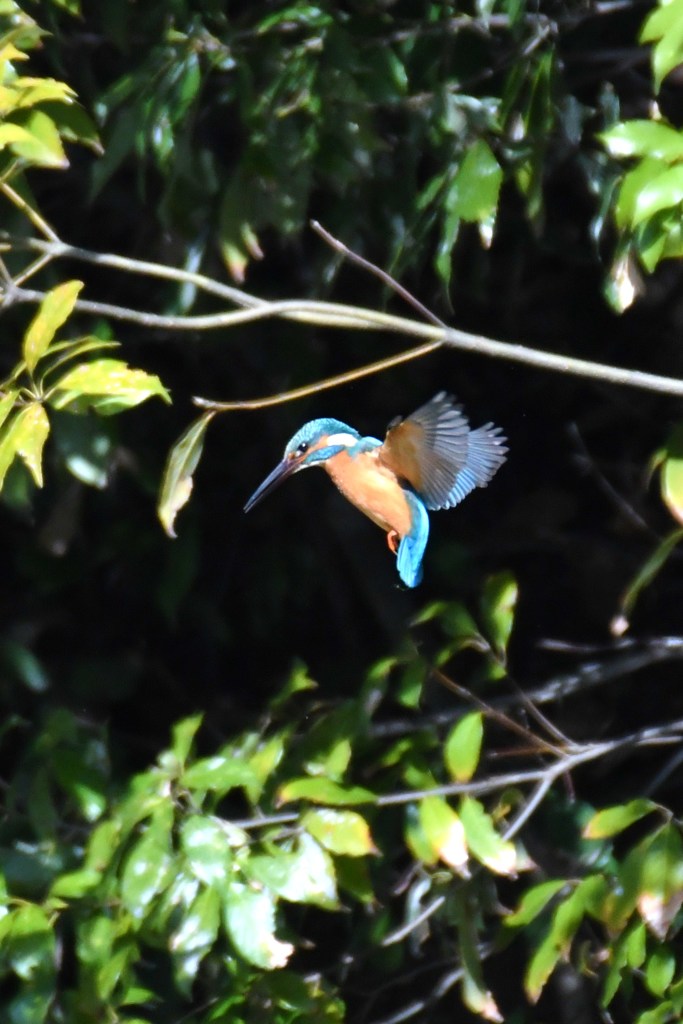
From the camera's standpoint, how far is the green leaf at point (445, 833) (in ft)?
4.68

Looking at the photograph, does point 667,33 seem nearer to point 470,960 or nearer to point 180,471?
point 180,471

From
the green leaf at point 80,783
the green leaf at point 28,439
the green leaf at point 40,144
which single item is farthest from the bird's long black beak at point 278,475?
the green leaf at point 80,783

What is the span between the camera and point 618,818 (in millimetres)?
1437

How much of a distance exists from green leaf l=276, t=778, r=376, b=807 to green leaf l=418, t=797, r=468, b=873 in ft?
0.19

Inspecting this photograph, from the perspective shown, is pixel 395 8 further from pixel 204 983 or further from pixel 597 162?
pixel 204 983

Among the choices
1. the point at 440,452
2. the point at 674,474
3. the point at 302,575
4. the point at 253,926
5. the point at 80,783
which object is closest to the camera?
the point at 440,452

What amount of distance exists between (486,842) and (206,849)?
269mm

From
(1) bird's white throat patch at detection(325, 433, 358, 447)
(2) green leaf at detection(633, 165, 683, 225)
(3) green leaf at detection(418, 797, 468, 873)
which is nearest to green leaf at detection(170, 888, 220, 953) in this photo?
(3) green leaf at detection(418, 797, 468, 873)

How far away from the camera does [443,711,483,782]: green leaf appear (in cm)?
148

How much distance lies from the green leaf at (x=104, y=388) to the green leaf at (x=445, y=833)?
0.61 meters

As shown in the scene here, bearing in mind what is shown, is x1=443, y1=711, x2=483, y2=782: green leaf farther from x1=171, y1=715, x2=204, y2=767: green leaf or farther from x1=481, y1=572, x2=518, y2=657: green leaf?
x1=171, y1=715, x2=204, y2=767: green leaf

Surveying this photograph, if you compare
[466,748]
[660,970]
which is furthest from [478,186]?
[660,970]

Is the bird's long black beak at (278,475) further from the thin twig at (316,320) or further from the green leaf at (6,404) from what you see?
the green leaf at (6,404)

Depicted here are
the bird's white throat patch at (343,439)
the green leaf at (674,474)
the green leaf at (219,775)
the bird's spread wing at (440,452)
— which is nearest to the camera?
the bird's spread wing at (440,452)
